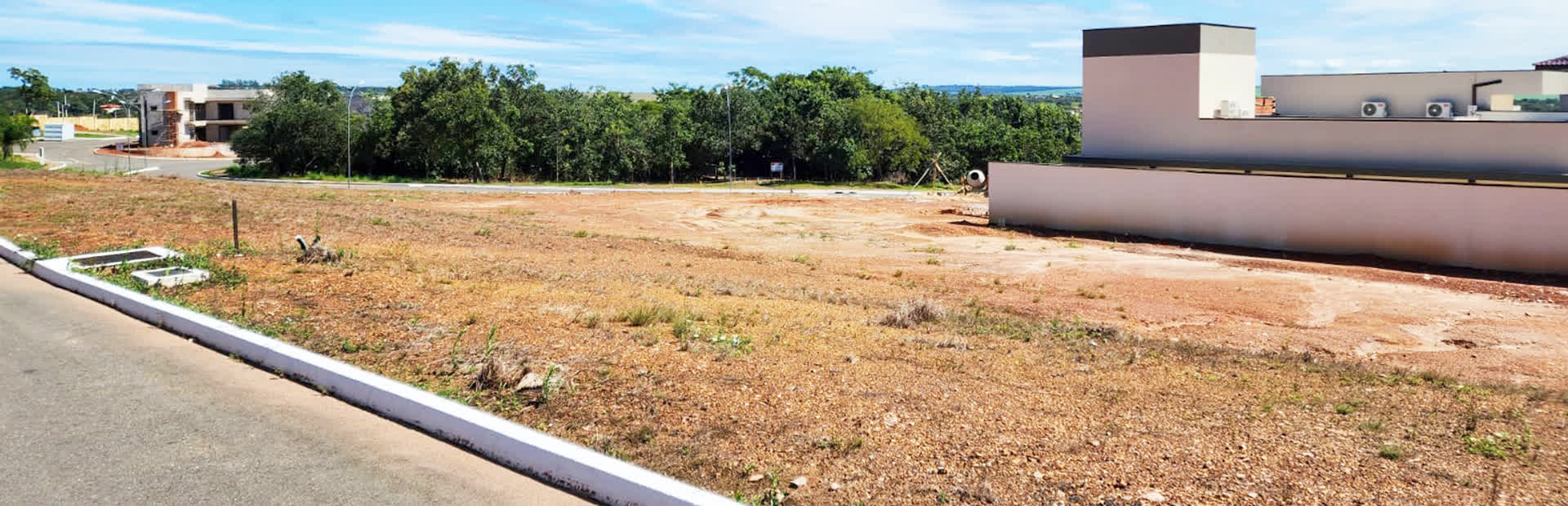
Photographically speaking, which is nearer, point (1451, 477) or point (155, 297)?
point (1451, 477)

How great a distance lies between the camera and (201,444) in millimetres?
6543

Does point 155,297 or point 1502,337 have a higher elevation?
point 155,297

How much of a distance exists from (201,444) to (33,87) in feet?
481

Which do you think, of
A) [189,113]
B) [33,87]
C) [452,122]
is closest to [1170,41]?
[452,122]

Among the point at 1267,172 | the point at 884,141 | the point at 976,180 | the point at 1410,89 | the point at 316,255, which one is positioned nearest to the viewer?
the point at 316,255

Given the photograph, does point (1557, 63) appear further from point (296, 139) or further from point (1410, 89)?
point (296, 139)

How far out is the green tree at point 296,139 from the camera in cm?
7038

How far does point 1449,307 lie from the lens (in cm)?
1908

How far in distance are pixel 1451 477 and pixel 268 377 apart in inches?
295

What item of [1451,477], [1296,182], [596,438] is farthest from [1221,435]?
[1296,182]

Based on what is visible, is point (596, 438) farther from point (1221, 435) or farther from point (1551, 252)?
point (1551, 252)

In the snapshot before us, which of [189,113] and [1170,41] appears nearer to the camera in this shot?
[1170,41]

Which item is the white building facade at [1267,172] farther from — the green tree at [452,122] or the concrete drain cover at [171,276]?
the green tree at [452,122]

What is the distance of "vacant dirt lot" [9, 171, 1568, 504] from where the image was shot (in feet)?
19.7
